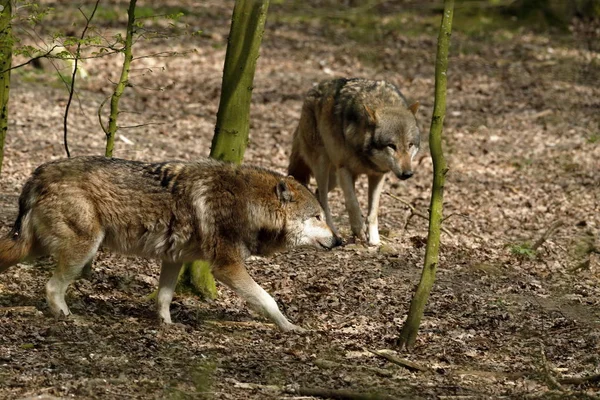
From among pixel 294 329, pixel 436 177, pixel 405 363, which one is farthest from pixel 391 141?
pixel 405 363

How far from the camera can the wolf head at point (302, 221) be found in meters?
7.97

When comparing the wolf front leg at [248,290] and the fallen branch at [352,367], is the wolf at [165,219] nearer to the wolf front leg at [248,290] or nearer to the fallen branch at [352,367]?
the wolf front leg at [248,290]

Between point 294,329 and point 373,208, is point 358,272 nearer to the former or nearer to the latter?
point 373,208

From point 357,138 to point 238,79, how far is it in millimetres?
2777

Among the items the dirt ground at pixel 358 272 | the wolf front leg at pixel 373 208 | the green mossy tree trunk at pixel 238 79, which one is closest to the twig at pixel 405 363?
the dirt ground at pixel 358 272

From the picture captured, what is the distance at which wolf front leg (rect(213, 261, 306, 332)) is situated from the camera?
7422 mm

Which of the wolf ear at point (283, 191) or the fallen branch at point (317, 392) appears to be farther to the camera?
the wolf ear at point (283, 191)

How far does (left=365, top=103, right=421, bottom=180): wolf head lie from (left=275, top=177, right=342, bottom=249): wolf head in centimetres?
272

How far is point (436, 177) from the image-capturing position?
6.99m

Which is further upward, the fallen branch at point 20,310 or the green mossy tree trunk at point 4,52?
the green mossy tree trunk at point 4,52

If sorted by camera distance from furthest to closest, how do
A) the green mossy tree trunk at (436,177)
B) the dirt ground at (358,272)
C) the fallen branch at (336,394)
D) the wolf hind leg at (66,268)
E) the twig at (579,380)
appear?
the wolf hind leg at (66,268) < the green mossy tree trunk at (436,177) < the dirt ground at (358,272) < the twig at (579,380) < the fallen branch at (336,394)

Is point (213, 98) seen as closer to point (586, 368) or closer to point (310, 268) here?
Answer: point (310, 268)

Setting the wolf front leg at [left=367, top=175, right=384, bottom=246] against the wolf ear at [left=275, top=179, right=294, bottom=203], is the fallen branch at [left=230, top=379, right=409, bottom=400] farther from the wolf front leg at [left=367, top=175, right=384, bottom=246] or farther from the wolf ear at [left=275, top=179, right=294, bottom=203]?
the wolf front leg at [left=367, top=175, right=384, bottom=246]

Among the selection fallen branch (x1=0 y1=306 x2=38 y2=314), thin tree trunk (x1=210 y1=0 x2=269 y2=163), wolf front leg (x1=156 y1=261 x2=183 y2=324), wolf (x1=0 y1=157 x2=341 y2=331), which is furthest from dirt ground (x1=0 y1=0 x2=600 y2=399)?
thin tree trunk (x1=210 y1=0 x2=269 y2=163)
